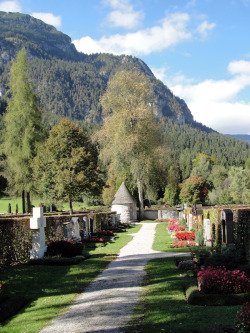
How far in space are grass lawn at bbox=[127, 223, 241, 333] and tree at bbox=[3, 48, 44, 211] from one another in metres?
27.1

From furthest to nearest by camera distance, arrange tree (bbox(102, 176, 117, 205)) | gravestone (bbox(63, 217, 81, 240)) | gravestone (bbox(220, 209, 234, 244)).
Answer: tree (bbox(102, 176, 117, 205)) < gravestone (bbox(63, 217, 81, 240)) < gravestone (bbox(220, 209, 234, 244))

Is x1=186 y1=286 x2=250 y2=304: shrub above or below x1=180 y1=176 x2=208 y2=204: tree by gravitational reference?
below

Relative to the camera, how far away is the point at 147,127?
4100cm

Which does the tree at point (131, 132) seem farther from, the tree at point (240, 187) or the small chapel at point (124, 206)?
the tree at point (240, 187)

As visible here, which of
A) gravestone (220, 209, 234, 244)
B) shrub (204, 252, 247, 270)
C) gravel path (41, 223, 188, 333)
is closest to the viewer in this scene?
gravel path (41, 223, 188, 333)

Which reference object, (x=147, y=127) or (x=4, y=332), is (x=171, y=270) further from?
(x=147, y=127)

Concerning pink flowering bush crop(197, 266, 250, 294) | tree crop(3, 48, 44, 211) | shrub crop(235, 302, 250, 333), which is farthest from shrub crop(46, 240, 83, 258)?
tree crop(3, 48, 44, 211)

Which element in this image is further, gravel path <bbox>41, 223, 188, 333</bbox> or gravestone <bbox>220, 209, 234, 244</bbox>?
gravestone <bbox>220, 209, 234, 244</bbox>

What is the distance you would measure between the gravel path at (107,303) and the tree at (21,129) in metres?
24.0

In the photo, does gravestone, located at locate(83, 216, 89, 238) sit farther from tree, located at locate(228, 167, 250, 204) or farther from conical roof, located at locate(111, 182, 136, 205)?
tree, located at locate(228, 167, 250, 204)

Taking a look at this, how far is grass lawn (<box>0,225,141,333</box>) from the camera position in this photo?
666cm

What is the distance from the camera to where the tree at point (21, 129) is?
34250mm

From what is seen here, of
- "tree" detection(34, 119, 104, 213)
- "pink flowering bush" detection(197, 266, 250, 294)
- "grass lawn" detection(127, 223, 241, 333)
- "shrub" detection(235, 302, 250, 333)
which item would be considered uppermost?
"tree" detection(34, 119, 104, 213)

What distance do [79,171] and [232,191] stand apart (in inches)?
1822
